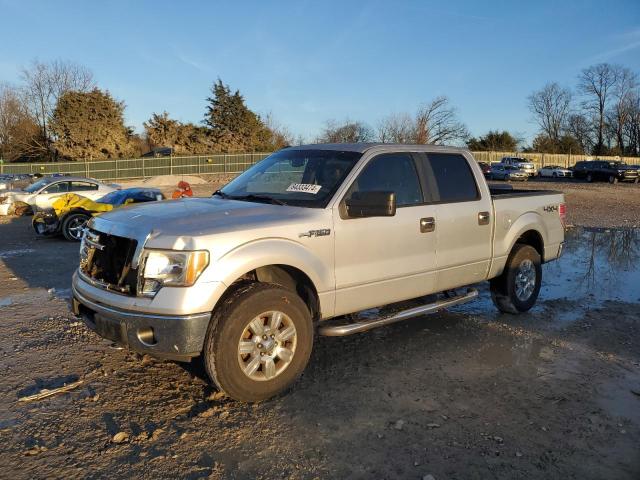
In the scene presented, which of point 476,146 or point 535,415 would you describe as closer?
point 535,415

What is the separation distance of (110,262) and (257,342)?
1.30 metres

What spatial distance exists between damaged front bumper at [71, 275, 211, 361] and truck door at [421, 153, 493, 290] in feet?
8.29

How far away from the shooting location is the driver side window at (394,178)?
185 inches

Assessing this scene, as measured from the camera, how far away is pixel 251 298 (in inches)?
148

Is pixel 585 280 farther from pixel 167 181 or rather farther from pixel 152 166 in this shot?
pixel 152 166

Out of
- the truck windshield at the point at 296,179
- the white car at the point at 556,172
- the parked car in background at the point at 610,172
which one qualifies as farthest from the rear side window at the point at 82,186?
the white car at the point at 556,172

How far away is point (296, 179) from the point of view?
4.86m

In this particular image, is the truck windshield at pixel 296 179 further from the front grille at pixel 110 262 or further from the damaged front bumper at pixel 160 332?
the damaged front bumper at pixel 160 332

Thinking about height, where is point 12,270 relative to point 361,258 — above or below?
below

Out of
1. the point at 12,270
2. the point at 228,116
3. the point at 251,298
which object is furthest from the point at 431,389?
the point at 228,116

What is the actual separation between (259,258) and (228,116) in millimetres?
54556

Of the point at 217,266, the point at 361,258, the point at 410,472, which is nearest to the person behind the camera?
the point at 410,472

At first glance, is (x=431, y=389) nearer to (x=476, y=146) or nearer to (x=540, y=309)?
(x=540, y=309)

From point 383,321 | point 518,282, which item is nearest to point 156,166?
point 518,282
